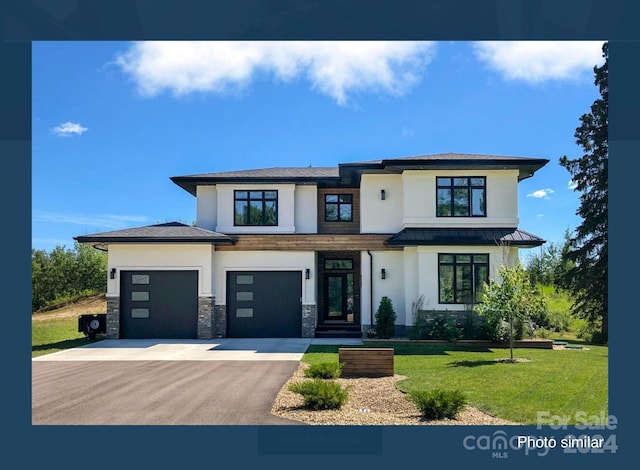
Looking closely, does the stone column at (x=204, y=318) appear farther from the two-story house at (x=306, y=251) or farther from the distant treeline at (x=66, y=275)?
the distant treeline at (x=66, y=275)

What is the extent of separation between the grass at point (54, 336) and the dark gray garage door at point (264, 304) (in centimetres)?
458

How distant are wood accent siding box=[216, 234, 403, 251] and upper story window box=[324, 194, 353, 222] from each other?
2081mm

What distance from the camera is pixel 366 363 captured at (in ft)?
33.3

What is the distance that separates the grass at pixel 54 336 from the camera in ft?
51.2

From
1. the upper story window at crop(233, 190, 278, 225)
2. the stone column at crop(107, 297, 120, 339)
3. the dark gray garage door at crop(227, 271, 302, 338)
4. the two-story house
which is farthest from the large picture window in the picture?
the stone column at crop(107, 297, 120, 339)

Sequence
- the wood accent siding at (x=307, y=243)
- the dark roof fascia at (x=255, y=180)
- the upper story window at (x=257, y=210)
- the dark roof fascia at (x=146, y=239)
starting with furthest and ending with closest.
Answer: the upper story window at (x=257, y=210)
the dark roof fascia at (x=255, y=180)
the wood accent siding at (x=307, y=243)
the dark roof fascia at (x=146, y=239)

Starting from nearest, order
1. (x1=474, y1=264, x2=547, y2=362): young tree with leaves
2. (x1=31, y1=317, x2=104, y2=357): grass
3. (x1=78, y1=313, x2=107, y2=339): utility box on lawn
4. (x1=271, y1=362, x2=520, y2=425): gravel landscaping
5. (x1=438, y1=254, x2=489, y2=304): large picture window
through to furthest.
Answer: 1. (x1=271, y1=362, x2=520, y2=425): gravel landscaping
2. (x1=474, y1=264, x2=547, y2=362): young tree with leaves
3. (x1=31, y1=317, x2=104, y2=357): grass
4. (x1=438, y1=254, x2=489, y2=304): large picture window
5. (x1=78, y1=313, x2=107, y2=339): utility box on lawn

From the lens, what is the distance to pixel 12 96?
568cm

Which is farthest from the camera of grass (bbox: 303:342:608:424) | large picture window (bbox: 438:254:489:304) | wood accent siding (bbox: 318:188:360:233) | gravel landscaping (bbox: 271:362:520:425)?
wood accent siding (bbox: 318:188:360:233)

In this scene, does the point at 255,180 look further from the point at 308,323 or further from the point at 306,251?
the point at 308,323

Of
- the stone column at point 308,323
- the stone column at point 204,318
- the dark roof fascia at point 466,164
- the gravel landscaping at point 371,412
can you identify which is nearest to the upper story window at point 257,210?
the dark roof fascia at point 466,164

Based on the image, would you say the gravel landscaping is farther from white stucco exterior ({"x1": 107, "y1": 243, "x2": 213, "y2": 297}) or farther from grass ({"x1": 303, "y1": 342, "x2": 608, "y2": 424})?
white stucco exterior ({"x1": 107, "y1": 243, "x2": 213, "y2": 297})

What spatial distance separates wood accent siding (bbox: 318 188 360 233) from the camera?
19.4m

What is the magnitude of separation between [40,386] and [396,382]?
20.8ft
